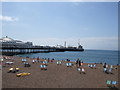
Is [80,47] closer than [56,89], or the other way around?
[56,89]

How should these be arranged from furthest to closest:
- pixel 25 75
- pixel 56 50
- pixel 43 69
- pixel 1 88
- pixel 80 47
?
pixel 80 47 → pixel 56 50 → pixel 43 69 → pixel 25 75 → pixel 1 88

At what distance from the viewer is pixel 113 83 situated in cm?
1156

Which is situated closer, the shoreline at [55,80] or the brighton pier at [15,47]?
the shoreline at [55,80]

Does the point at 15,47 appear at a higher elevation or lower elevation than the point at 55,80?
higher

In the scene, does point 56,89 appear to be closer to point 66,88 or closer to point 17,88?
point 66,88

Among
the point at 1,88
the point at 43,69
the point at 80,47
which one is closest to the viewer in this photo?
the point at 1,88

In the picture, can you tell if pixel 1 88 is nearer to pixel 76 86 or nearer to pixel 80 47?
pixel 76 86

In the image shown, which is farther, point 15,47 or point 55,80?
point 15,47

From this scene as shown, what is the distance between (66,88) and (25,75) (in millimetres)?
5357

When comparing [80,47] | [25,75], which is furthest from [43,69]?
[80,47]

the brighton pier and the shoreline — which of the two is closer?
the shoreline

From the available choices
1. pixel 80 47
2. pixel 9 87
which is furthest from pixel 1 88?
pixel 80 47

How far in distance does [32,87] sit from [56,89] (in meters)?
1.69

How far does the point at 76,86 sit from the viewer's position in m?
11.4
